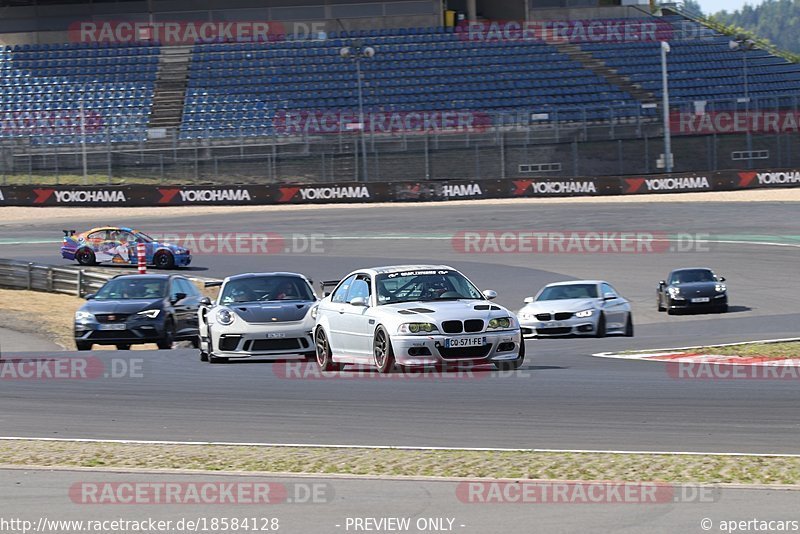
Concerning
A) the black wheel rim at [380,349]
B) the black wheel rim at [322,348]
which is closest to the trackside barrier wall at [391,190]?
the black wheel rim at [322,348]

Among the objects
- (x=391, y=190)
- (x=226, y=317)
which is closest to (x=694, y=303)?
(x=226, y=317)

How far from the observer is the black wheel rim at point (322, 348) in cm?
1435

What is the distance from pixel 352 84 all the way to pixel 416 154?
18.5ft

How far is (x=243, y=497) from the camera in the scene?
7.44m

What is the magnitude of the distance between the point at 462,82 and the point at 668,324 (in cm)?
3374

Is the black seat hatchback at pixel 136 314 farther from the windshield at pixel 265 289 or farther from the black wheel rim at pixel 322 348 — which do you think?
the black wheel rim at pixel 322 348

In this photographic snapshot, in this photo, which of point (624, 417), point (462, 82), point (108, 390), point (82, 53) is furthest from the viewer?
point (82, 53)

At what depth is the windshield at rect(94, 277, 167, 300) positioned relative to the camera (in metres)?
19.3

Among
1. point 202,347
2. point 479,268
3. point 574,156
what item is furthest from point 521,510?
point 574,156

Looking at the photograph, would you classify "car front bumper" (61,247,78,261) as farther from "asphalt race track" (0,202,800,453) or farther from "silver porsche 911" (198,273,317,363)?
"silver porsche 911" (198,273,317,363)

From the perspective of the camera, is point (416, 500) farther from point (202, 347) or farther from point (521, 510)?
point (202, 347)

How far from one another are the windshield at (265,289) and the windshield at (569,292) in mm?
5926

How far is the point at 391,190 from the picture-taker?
49281 millimetres

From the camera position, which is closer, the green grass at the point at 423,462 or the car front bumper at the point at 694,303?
the green grass at the point at 423,462
